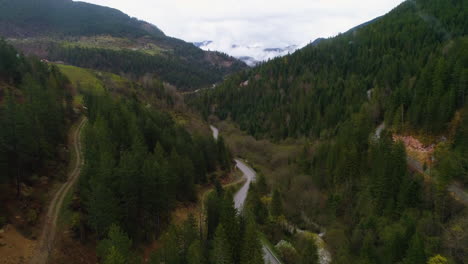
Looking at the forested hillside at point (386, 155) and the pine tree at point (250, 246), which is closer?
the pine tree at point (250, 246)

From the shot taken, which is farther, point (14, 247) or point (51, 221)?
point (51, 221)

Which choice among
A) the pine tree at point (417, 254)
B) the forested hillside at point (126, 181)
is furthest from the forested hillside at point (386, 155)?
the forested hillside at point (126, 181)

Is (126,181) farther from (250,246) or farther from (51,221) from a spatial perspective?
(250,246)

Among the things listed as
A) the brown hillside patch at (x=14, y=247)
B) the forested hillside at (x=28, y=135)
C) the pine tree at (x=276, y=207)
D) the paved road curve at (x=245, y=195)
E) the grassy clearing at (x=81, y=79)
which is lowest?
the paved road curve at (x=245, y=195)

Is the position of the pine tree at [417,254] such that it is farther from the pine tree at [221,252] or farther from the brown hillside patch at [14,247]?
the brown hillside patch at [14,247]

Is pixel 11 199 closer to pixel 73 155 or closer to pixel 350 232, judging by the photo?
pixel 73 155

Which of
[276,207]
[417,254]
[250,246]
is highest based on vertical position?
[250,246]

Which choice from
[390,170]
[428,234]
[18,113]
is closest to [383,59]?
[390,170]

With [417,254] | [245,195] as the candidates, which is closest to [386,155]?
[417,254]

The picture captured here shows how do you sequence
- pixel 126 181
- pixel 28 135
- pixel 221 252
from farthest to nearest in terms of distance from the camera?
1. pixel 28 135
2. pixel 126 181
3. pixel 221 252
